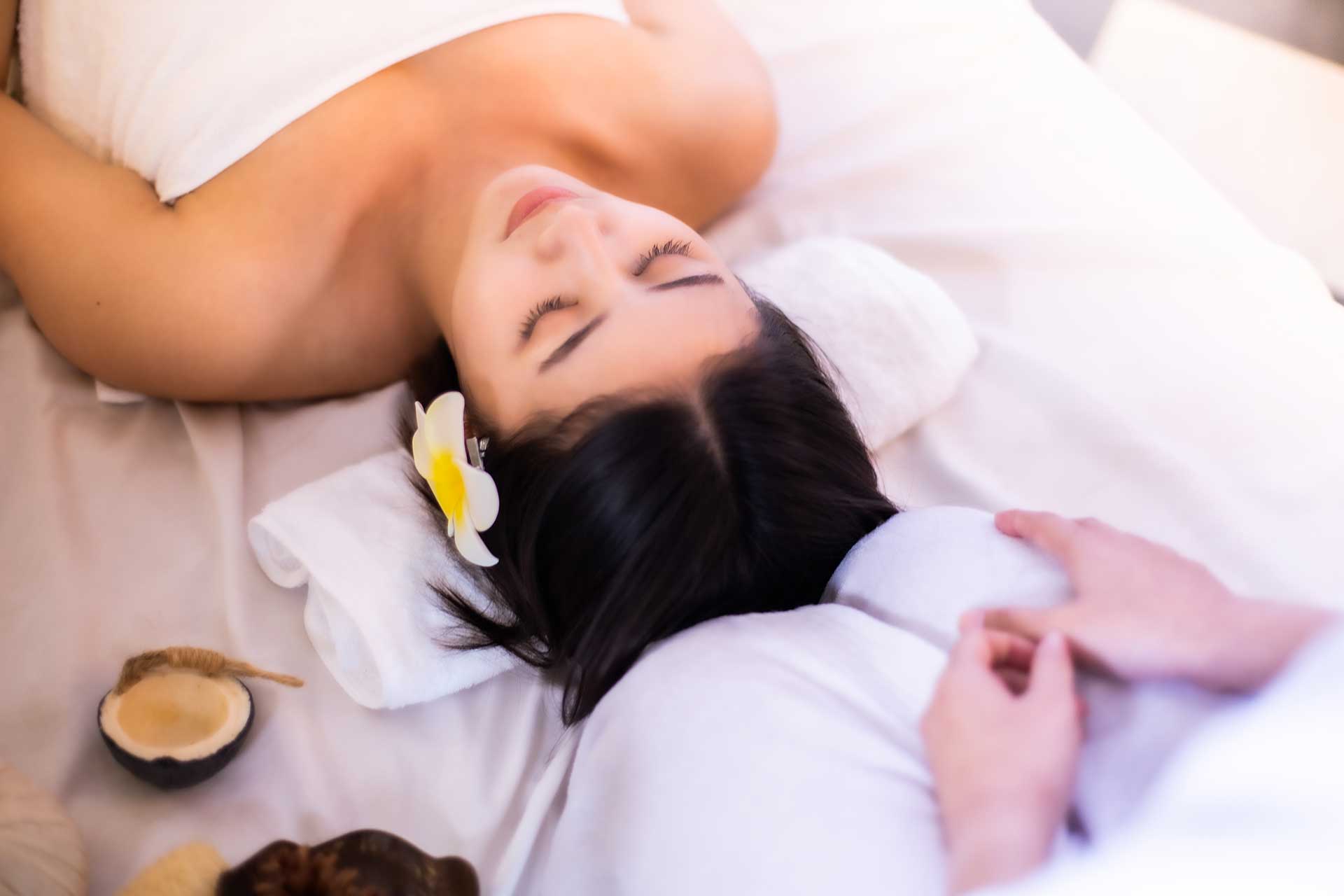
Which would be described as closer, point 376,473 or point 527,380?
point 527,380

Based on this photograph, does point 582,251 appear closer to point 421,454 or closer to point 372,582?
point 421,454

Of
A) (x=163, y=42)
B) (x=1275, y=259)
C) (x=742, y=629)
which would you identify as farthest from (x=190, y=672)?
(x=1275, y=259)

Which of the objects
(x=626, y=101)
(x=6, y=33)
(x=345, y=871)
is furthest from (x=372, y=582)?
(x=6, y=33)

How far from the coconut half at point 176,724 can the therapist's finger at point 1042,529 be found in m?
0.69

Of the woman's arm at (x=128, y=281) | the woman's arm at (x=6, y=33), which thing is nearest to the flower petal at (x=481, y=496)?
the woman's arm at (x=128, y=281)

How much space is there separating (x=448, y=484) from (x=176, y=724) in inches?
12.2

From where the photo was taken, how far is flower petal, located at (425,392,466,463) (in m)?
0.87

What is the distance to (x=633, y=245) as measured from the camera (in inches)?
36.2

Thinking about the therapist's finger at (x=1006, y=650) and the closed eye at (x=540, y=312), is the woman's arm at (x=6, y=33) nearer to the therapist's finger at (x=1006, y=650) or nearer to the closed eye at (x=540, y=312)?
the closed eye at (x=540, y=312)

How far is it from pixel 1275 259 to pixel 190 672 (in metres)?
1.32

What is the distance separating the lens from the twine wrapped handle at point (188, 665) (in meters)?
0.82

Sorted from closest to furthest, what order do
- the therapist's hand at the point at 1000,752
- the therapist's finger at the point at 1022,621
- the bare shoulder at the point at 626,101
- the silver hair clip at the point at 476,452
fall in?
the therapist's hand at the point at 1000,752 < the therapist's finger at the point at 1022,621 < the silver hair clip at the point at 476,452 < the bare shoulder at the point at 626,101

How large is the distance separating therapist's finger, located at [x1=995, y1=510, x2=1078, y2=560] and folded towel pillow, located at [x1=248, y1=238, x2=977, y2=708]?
0.95ft

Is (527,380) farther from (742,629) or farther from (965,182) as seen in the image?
(965,182)
